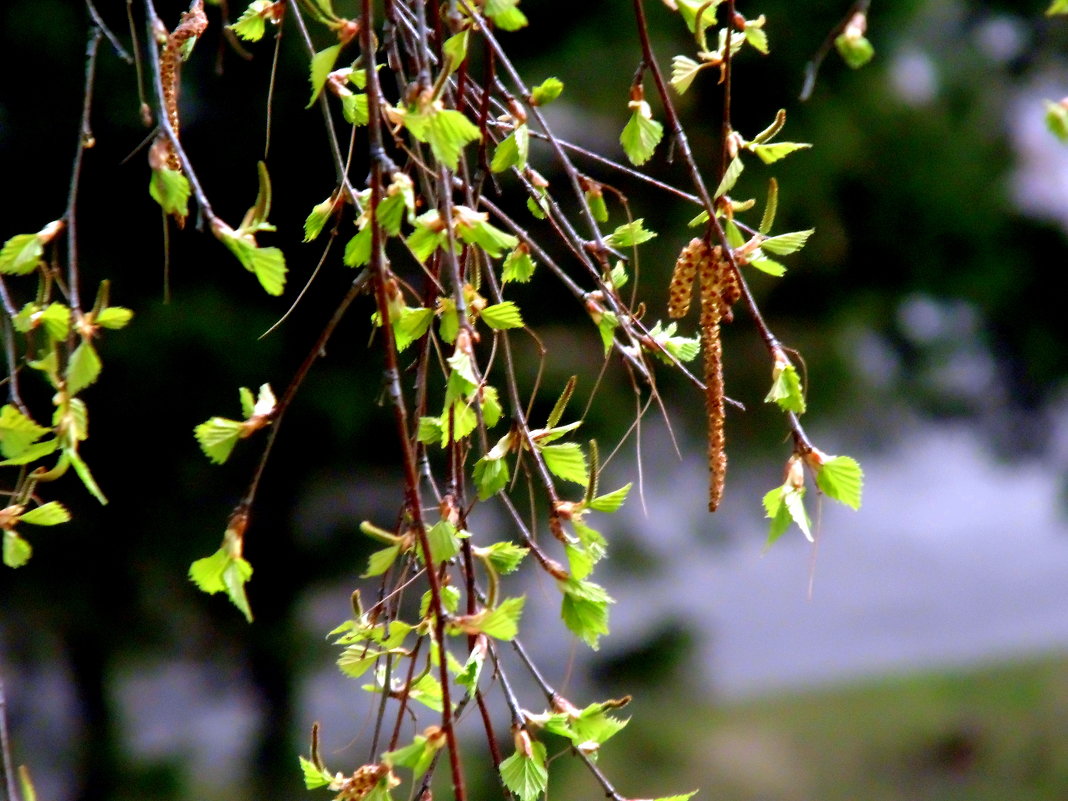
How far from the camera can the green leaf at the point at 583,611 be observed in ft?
1.73

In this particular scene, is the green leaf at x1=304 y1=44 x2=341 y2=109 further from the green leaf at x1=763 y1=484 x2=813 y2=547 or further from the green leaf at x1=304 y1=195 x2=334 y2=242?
the green leaf at x1=763 y1=484 x2=813 y2=547

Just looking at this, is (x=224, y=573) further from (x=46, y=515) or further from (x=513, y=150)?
(x=513, y=150)

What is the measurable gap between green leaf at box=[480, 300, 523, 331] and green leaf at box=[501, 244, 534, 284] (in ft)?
0.28

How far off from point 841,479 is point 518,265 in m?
0.22

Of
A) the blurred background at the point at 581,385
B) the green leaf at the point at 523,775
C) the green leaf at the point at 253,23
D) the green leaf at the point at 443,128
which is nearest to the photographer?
the green leaf at the point at 443,128

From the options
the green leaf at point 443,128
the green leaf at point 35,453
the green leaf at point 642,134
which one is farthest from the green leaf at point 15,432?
the green leaf at point 642,134

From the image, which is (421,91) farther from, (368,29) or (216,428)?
(216,428)

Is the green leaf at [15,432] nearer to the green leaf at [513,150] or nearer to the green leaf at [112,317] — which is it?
the green leaf at [112,317]

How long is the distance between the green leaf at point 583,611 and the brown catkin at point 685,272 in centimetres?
14

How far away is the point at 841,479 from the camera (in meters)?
0.53

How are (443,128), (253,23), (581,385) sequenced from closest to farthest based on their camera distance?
(443,128)
(253,23)
(581,385)

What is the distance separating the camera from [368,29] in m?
0.49

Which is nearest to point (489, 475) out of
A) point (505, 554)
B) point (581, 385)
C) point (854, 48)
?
point (505, 554)

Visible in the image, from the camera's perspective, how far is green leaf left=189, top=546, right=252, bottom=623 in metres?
0.49
